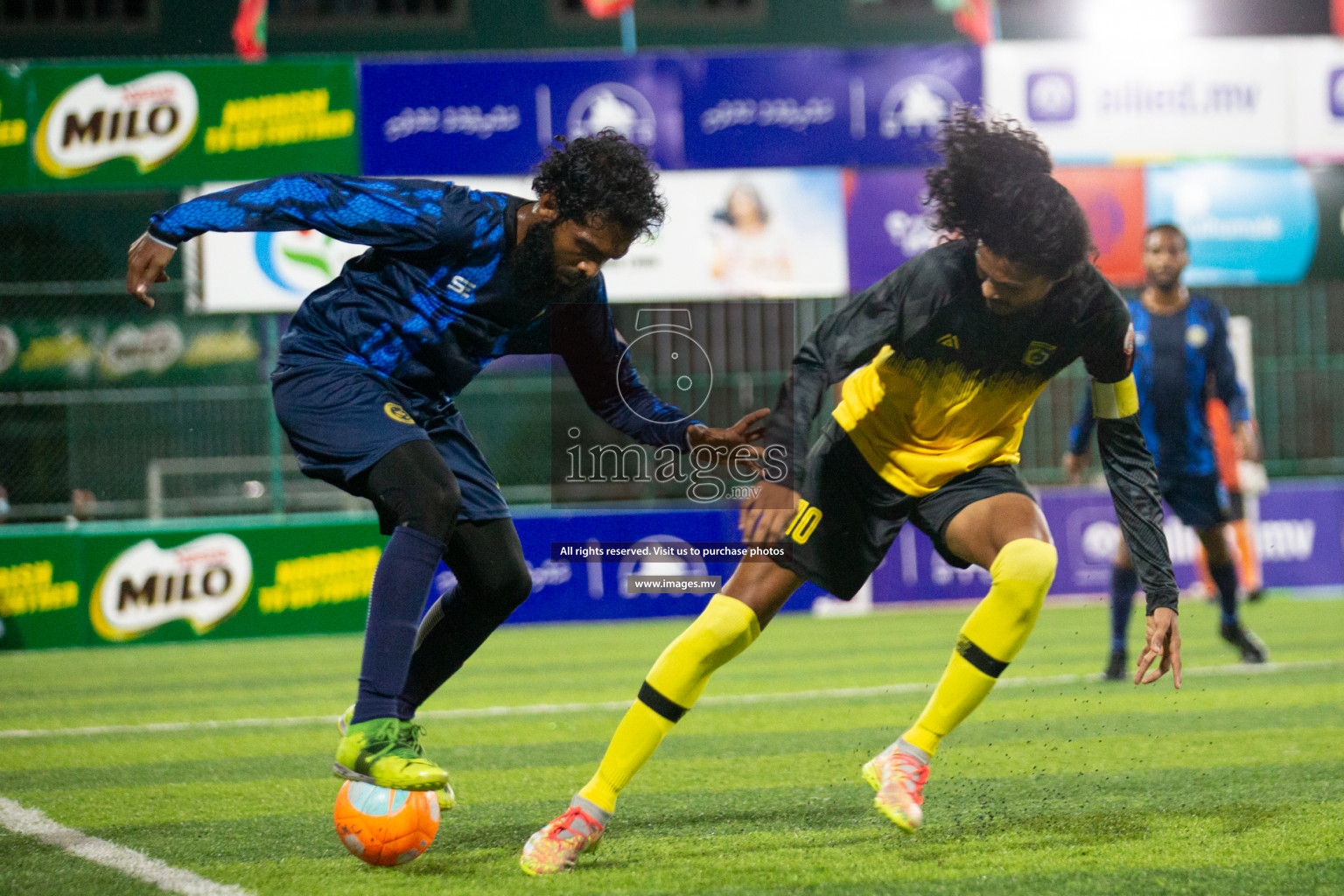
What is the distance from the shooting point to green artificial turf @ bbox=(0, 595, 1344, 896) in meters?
3.62

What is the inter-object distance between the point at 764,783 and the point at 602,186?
229cm

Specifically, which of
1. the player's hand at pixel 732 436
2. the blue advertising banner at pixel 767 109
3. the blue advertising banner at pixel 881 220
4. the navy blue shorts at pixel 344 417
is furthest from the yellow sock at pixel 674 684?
the blue advertising banner at pixel 767 109

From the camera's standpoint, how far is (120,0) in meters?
21.7

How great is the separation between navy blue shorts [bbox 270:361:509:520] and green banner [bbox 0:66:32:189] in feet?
34.1

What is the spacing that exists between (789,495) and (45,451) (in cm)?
1097

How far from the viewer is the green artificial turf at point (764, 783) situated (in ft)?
11.9

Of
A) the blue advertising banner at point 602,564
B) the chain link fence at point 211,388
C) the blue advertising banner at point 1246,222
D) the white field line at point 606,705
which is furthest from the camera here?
the blue advertising banner at point 1246,222

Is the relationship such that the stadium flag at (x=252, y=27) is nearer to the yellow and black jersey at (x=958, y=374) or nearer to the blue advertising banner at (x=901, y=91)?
the blue advertising banner at (x=901, y=91)

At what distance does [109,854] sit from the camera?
397 cm

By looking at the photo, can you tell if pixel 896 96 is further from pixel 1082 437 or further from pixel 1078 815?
pixel 1078 815

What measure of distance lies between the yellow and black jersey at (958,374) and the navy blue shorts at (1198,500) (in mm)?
3924

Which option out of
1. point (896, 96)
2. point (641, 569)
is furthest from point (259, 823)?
point (896, 96)

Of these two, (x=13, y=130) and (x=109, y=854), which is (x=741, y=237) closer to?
(x=13, y=130)

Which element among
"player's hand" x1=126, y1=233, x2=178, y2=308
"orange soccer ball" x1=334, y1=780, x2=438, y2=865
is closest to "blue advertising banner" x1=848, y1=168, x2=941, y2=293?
"player's hand" x1=126, y1=233, x2=178, y2=308
